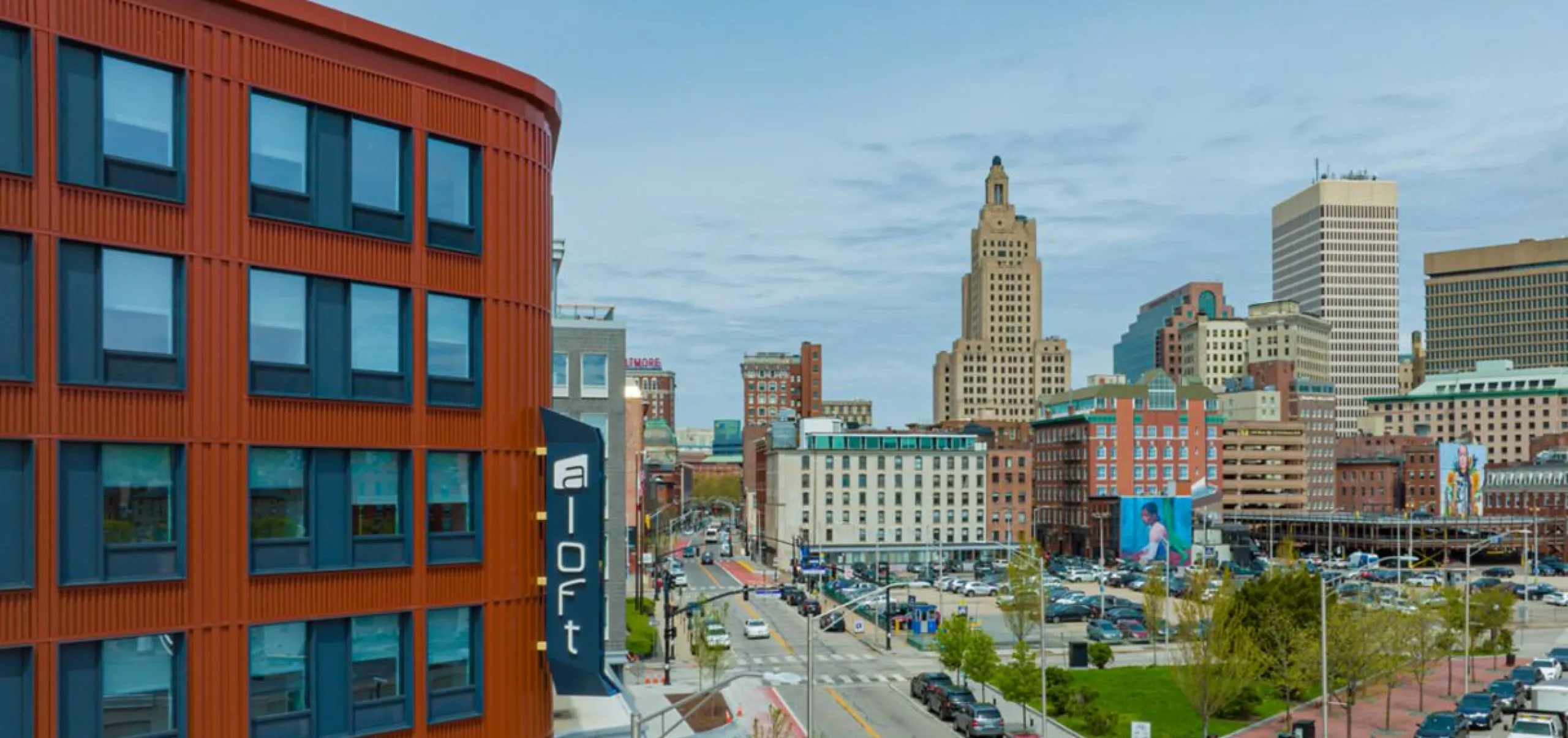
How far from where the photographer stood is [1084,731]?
199 ft

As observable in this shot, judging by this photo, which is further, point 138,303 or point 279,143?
point 279,143

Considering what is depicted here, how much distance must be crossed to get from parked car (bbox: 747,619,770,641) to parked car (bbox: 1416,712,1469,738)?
47144mm

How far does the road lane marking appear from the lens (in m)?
60.4

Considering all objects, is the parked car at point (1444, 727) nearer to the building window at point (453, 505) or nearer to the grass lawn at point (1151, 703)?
the grass lawn at point (1151, 703)

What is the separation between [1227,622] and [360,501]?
44.1m

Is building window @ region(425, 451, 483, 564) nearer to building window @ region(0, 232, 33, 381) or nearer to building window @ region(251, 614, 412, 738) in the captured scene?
building window @ region(251, 614, 412, 738)

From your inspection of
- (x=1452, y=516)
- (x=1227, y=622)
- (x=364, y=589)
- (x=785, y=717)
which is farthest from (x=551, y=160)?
(x=1452, y=516)

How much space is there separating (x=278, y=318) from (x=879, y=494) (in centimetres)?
14239

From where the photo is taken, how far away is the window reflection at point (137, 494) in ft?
69.7

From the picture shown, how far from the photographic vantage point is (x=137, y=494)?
2162 centimetres

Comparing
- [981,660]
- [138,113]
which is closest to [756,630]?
[981,660]

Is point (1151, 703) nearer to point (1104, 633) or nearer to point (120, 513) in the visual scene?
point (1104, 633)

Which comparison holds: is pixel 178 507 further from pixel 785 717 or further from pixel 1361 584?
pixel 1361 584

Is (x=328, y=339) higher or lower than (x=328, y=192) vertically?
lower
